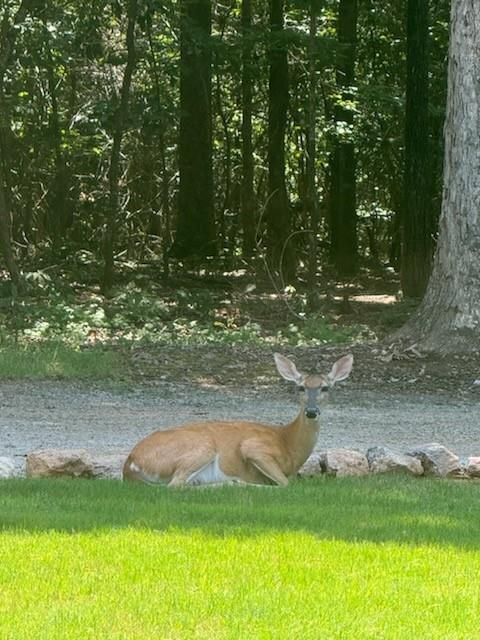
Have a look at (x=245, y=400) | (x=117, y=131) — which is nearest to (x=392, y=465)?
(x=245, y=400)

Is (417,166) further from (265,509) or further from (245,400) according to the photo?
(265,509)

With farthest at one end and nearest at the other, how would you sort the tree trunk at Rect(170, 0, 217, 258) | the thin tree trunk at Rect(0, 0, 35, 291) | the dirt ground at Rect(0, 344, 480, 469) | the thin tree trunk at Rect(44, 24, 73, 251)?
the thin tree trunk at Rect(44, 24, 73, 251)
the tree trunk at Rect(170, 0, 217, 258)
the thin tree trunk at Rect(0, 0, 35, 291)
the dirt ground at Rect(0, 344, 480, 469)

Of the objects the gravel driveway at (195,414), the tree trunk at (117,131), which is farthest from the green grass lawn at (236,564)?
the tree trunk at (117,131)

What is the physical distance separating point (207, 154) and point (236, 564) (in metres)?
24.8

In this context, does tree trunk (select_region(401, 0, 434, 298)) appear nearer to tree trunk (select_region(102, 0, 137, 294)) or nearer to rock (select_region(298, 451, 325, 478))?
tree trunk (select_region(102, 0, 137, 294))

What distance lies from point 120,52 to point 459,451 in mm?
18829

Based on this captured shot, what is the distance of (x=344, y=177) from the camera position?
107 feet

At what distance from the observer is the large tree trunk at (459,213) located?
57.5 ft

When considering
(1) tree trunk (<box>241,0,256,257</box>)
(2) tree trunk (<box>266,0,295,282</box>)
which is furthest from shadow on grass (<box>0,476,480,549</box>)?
(1) tree trunk (<box>241,0,256,257</box>)

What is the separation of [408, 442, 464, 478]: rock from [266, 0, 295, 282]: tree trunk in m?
19.2

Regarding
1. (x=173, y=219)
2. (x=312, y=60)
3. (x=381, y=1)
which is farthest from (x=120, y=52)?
(x=381, y=1)

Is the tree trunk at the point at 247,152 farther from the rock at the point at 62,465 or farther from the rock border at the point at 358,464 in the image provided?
the rock at the point at 62,465

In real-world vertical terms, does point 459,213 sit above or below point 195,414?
above

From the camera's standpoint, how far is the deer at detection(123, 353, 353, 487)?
9922 mm
